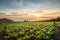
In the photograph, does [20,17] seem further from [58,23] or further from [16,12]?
[58,23]

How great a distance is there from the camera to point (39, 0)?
212 cm

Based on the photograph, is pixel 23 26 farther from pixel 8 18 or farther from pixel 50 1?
pixel 50 1

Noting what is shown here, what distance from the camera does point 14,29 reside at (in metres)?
2.08

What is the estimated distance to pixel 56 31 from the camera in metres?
2.07

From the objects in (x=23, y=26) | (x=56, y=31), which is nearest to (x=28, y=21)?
(x=23, y=26)

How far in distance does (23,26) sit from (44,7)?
38 cm

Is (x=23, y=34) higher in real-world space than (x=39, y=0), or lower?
lower

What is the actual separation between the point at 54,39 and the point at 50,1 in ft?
1.69

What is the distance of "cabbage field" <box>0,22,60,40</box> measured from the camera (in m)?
2.06

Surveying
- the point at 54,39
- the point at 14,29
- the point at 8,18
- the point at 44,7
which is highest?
the point at 44,7

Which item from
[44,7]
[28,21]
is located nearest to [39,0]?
[44,7]

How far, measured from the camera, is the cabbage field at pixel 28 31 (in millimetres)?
2061

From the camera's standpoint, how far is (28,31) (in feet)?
6.86

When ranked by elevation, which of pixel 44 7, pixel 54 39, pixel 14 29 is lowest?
pixel 54 39
